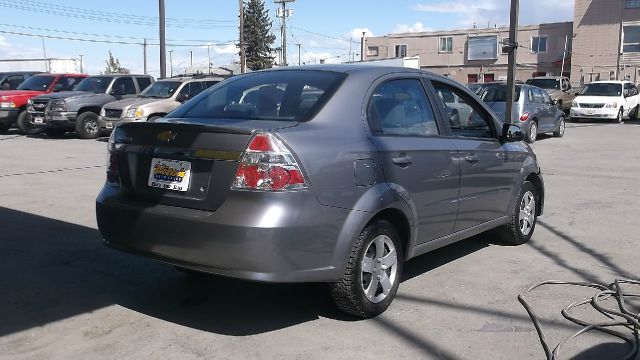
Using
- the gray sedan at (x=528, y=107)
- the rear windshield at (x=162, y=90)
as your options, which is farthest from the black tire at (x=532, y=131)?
the rear windshield at (x=162, y=90)

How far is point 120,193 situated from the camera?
13.8ft

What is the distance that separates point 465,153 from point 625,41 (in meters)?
46.5

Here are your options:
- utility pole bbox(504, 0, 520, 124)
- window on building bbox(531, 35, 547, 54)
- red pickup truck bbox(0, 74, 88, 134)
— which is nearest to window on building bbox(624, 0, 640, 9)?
window on building bbox(531, 35, 547, 54)

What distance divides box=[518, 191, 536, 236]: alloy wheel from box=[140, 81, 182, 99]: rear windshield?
1193cm

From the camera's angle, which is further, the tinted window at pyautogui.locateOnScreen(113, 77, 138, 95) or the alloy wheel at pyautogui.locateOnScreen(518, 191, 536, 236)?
the tinted window at pyautogui.locateOnScreen(113, 77, 138, 95)

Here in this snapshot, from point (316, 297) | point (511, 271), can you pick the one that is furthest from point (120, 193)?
point (511, 271)

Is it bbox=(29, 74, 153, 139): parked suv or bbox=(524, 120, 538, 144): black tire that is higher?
bbox=(29, 74, 153, 139): parked suv

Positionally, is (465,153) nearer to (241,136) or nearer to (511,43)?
(241,136)

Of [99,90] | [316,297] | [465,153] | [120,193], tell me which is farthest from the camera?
[99,90]

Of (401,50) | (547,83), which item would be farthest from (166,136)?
(401,50)

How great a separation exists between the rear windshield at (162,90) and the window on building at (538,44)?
4369cm

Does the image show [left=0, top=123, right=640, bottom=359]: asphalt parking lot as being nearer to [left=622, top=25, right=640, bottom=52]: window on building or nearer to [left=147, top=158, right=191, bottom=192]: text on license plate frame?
[left=147, top=158, right=191, bottom=192]: text on license plate frame

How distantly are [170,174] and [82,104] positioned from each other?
14665 millimetres

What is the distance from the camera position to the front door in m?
5.04
